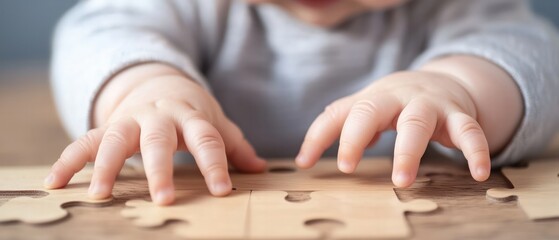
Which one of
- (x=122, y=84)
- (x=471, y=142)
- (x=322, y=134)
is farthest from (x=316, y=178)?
(x=122, y=84)

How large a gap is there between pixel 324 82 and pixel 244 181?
439 millimetres

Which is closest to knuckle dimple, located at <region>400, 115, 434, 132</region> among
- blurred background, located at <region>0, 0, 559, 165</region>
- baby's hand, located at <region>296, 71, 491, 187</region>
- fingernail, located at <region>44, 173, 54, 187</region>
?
baby's hand, located at <region>296, 71, 491, 187</region>

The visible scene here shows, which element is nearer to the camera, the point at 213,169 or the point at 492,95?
the point at 213,169

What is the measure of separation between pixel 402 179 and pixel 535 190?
0.45 ft

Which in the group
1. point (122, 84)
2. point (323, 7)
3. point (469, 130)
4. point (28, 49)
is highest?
point (28, 49)

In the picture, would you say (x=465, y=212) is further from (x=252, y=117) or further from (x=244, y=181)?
(x=252, y=117)

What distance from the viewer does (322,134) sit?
2.34ft

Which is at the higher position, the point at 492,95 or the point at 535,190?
the point at 492,95

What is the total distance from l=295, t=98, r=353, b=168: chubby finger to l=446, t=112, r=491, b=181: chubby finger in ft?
0.36

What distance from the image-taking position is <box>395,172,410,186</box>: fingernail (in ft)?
2.06

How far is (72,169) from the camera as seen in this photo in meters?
0.67

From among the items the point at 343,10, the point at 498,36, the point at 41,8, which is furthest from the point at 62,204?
the point at 41,8

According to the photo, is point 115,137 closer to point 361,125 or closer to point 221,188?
point 221,188

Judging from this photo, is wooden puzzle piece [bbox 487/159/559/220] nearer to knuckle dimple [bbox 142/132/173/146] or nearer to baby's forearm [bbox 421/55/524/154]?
baby's forearm [bbox 421/55/524/154]
